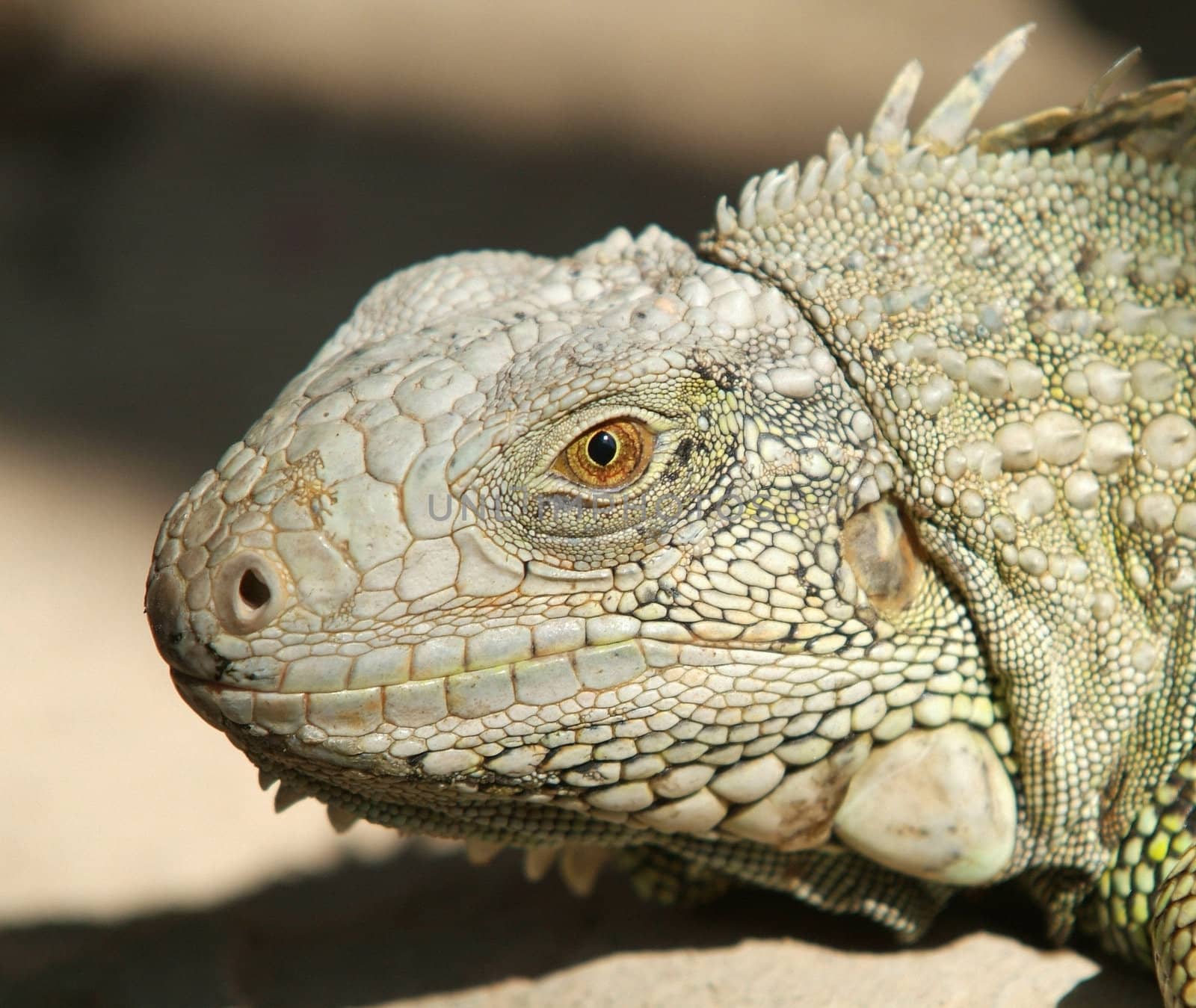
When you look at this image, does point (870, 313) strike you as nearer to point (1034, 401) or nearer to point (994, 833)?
point (1034, 401)

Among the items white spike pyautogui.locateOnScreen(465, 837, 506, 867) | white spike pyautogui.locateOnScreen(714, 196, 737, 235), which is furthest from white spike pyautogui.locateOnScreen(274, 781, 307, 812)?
white spike pyautogui.locateOnScreen(714, 196, 737, 235)

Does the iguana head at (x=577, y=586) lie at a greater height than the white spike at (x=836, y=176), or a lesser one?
lesser

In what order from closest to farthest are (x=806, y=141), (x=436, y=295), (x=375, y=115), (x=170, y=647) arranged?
(x=170, y=647) < (x=436, y=295) < (x=806, y=141) < (x=375, y=115)

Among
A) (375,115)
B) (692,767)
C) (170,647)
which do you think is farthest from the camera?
(375,115)

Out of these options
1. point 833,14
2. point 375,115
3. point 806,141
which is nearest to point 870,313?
point 806,141

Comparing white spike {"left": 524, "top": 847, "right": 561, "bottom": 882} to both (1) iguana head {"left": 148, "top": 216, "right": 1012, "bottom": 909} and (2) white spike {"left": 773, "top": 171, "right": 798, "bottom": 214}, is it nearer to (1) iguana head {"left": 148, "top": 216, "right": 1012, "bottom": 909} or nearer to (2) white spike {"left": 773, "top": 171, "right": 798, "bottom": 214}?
(1) iguana head {"left": 148, "top": 216, "right": 1012, "bottom": 909}

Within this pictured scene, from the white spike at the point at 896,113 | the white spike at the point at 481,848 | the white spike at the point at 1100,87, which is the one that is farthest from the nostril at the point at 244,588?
the white spike at the point at 1100,87

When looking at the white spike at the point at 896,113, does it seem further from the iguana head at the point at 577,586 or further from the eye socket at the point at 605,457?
the eye socket at the point at 605,457
